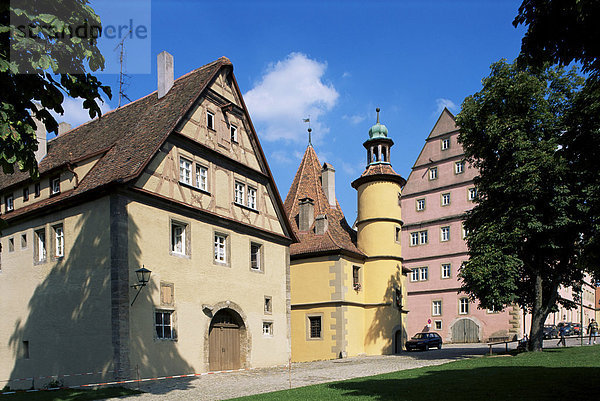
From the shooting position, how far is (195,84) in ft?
74.4

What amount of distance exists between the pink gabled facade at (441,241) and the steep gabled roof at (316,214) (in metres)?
12.6

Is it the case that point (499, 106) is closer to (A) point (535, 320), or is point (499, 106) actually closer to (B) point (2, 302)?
(A) point (535, 320)

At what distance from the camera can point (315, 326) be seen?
1287 inches

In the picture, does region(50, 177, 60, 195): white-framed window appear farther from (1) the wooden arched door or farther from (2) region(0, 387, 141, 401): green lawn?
(1) the wooden arched door

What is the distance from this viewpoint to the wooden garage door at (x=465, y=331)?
142 feet

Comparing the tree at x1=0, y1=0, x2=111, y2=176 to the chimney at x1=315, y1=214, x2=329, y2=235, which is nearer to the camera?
the tree at x1=0, y1=0, x2=111, y2=176

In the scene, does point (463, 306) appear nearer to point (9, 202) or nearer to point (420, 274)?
point (420, 274)

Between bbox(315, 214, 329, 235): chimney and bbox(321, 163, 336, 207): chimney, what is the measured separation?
305 cm

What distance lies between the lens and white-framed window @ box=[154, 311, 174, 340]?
61.5ft

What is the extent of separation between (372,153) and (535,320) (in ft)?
49.5

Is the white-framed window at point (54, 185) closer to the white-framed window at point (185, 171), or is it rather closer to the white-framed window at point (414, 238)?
the white-framed window at point (185, 171)

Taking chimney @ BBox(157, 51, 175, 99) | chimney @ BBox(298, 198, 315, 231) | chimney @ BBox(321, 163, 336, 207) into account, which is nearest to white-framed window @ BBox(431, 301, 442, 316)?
chimney @ BBox(321, 163, 336, 207)

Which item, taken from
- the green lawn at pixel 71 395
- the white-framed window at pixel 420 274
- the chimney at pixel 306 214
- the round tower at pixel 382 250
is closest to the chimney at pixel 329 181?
the round tower at pixel 382 250

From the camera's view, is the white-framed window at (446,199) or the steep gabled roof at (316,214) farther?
the white-framed window at (446,199)
